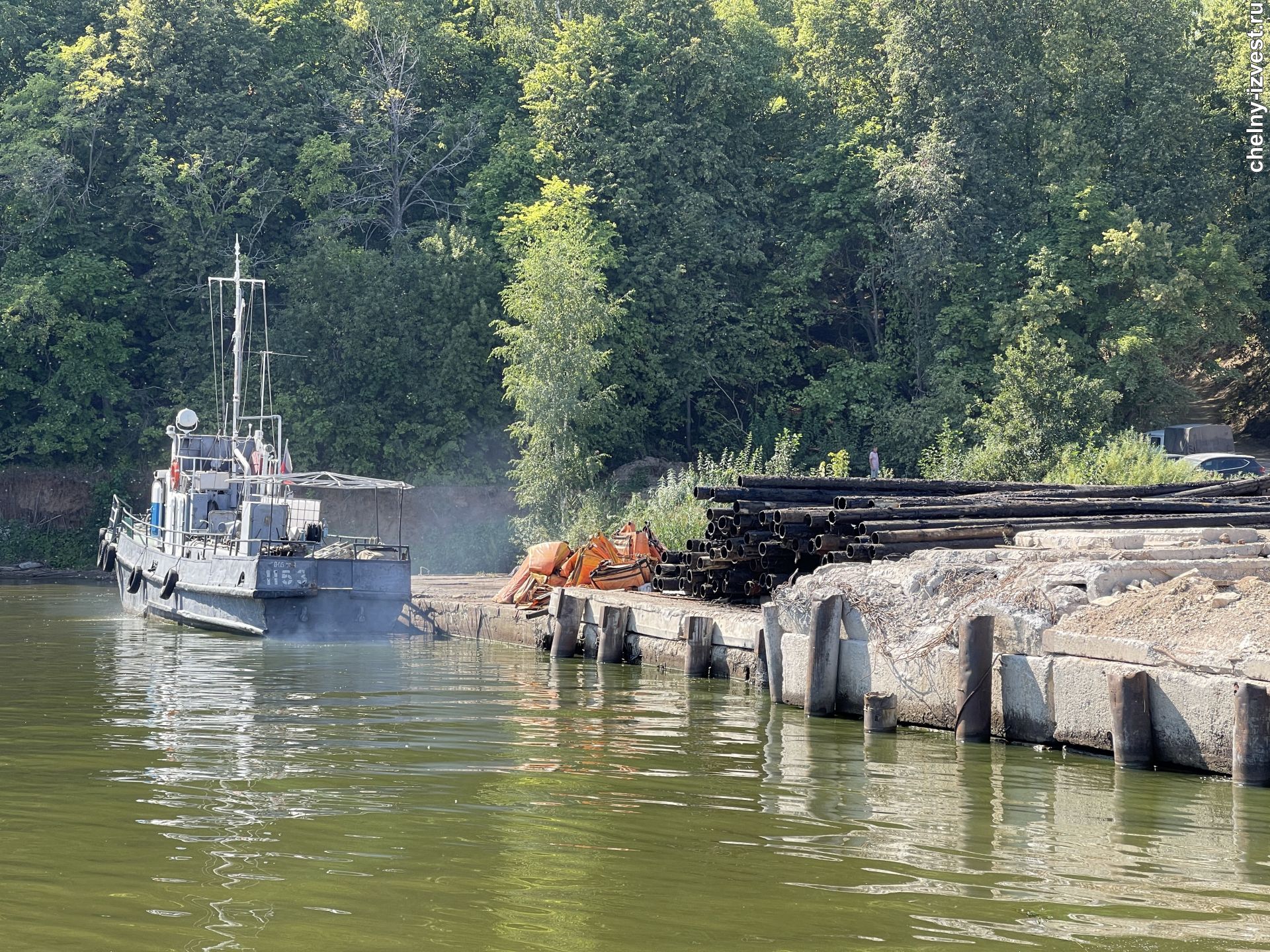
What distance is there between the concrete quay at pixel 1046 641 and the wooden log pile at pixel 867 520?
38.0 inches

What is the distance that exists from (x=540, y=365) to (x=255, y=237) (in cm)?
1380

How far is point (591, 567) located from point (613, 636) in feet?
13.0

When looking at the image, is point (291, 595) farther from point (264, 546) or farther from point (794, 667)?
point (794, 667)

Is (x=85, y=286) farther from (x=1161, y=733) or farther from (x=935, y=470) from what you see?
(x=1161, y=733)

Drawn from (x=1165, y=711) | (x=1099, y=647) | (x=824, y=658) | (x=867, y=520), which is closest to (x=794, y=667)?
(x=824, y=658)

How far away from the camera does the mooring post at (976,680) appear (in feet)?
48.9

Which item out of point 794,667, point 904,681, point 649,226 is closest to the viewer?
point 904,681

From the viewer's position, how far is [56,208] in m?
49.0

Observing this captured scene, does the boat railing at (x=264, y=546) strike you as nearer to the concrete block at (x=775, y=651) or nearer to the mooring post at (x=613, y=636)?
the mooring post at (x=613, y=636)

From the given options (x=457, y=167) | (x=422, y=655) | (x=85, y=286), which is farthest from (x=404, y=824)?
(x=457, y=167)

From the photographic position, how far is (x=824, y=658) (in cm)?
1703

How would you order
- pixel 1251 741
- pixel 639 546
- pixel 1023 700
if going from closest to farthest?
pixel 1251 741
pixel 1023 700
pixel 639 546

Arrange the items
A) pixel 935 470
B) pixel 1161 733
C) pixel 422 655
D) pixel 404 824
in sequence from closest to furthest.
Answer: pixel 404 824 → pixel 1161 733 → pixel 422 655 → pixel 935 470

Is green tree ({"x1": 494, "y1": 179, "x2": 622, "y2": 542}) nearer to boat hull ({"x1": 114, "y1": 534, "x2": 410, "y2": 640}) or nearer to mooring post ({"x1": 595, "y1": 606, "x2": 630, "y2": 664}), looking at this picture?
boat hull ({"x1": 114, "y1": 534, "x2": 410, "y2": 640})
